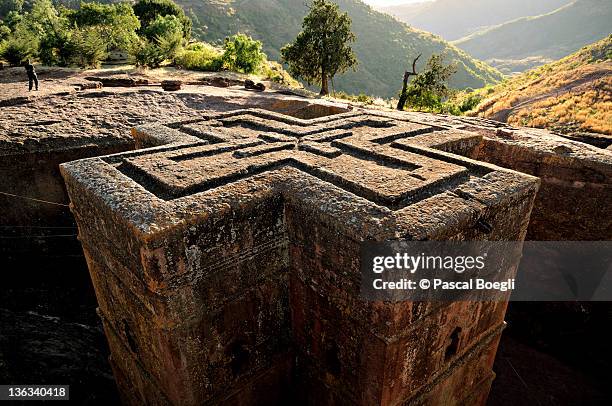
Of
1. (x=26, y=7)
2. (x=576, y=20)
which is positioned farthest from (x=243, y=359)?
(x=576, y=20)

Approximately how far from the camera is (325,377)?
13.3 feet

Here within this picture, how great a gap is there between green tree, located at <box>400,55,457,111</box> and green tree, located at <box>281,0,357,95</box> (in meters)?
3.62

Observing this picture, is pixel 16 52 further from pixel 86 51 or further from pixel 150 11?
pixel 150 11

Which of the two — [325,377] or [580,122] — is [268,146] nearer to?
[325,377]

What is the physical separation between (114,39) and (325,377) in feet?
82.1

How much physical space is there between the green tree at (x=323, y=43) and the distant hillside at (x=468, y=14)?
137728 mm

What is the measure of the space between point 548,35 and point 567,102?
9291 cm

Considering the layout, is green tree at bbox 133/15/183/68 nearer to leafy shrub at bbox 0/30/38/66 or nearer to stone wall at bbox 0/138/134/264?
leafy shrub at bbox 0/30/38/66

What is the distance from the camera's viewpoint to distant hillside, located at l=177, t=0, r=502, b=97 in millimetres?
49969

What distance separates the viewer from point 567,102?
755 inches

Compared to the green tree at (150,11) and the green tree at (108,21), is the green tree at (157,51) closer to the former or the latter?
the green tree at (108,21)

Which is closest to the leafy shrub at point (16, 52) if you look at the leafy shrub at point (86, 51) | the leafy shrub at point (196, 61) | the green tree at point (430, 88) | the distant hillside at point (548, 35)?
the leafy shrub at point (86, 51)

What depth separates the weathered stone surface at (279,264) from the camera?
3.18 metres

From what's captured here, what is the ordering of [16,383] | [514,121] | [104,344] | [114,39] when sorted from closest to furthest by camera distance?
[16,383] → [104,344] → [514,121] → [114,39]
